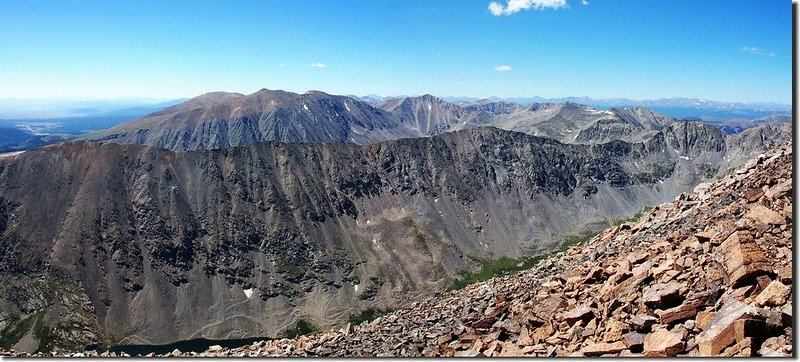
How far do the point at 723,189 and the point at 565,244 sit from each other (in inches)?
7026

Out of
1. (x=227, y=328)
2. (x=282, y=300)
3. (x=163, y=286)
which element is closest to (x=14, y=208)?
(x=163, y=286)

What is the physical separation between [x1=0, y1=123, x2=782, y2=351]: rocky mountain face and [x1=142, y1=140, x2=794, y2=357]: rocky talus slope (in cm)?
12145

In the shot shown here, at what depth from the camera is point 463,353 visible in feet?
52.1

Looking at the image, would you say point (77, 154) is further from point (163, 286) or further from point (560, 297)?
point (560, 297)

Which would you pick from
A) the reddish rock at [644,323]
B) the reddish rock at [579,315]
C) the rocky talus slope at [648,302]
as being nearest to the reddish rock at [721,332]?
the rocky talus slope at [648,302]

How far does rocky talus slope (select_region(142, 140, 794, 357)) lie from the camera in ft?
37.3

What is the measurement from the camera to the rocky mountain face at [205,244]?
420 feet

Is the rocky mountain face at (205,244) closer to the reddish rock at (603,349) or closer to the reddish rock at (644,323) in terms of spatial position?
the reddish rock at (644,323)

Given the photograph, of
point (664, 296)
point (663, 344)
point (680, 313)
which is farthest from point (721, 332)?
point (664, 296)

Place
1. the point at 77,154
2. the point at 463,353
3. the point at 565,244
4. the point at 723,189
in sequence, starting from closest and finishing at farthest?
the point at 463,353 < the point at 723,189 < the point at 77,154 < the point at 565,244

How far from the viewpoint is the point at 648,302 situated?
45.4ft

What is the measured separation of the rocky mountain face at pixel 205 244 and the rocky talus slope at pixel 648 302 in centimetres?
12145

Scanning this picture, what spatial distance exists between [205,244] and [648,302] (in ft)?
508

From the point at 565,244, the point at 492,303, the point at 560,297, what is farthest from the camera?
the point at 565,244
